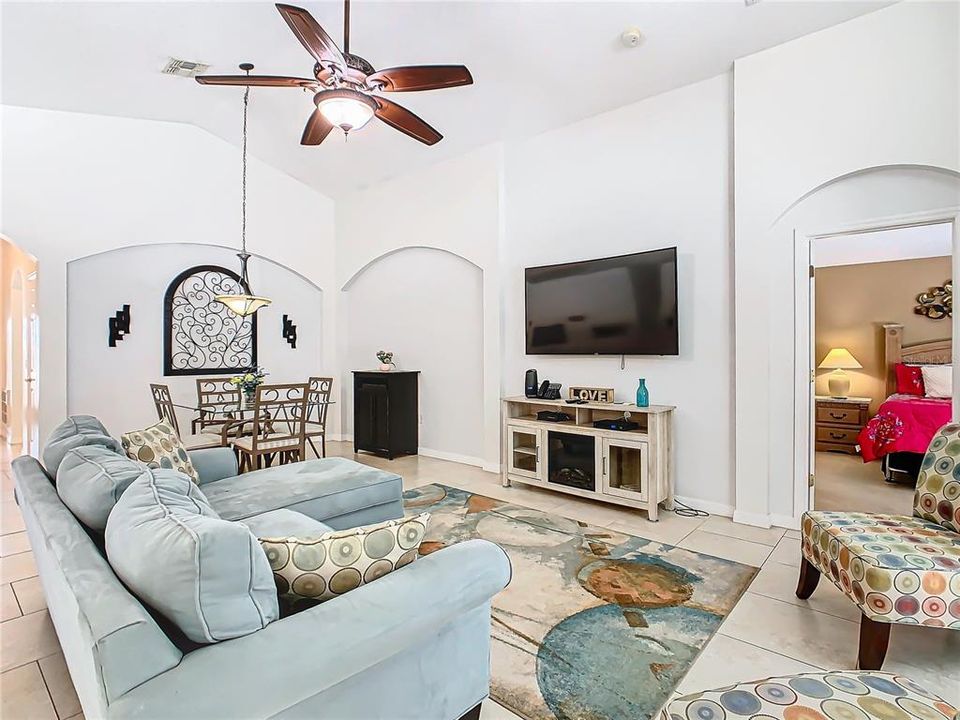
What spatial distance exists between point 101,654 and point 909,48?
464 centimetres

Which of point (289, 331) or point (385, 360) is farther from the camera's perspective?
point (289, 331)

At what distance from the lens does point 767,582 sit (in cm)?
285

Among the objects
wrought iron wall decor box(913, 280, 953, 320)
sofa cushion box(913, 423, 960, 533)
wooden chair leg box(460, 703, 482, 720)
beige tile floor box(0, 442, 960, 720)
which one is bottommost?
beige tile floor box(0, 442, 960, 720)

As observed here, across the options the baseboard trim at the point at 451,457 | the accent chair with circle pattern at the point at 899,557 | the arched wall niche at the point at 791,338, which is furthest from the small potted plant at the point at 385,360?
the accent chair with circle pattern at the point at 899,557

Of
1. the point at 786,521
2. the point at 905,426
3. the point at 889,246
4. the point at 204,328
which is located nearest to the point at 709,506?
the point at 786,521

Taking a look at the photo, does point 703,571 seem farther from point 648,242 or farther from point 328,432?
point 328,432

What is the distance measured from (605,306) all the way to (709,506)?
69.5 inches

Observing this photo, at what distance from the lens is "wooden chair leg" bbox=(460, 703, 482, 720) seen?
1693mm

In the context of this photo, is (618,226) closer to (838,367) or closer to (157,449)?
(157,449)

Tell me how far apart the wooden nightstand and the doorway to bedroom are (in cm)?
1

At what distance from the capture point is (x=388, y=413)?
6043mm

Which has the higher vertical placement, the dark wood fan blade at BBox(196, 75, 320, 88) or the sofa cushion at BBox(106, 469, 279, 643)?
the dark wood fan blade at BBox(196, 75, 320, 88)

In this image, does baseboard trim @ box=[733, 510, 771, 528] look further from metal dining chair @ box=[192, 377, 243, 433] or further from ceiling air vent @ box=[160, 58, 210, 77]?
ceiling air vent @ box=[160, 58, 210, 77]

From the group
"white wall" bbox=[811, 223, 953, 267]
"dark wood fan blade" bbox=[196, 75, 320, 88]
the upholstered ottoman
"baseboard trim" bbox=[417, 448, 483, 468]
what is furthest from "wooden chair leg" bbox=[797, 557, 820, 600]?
"white wall" bbox=[811, 223, 953, 267]
